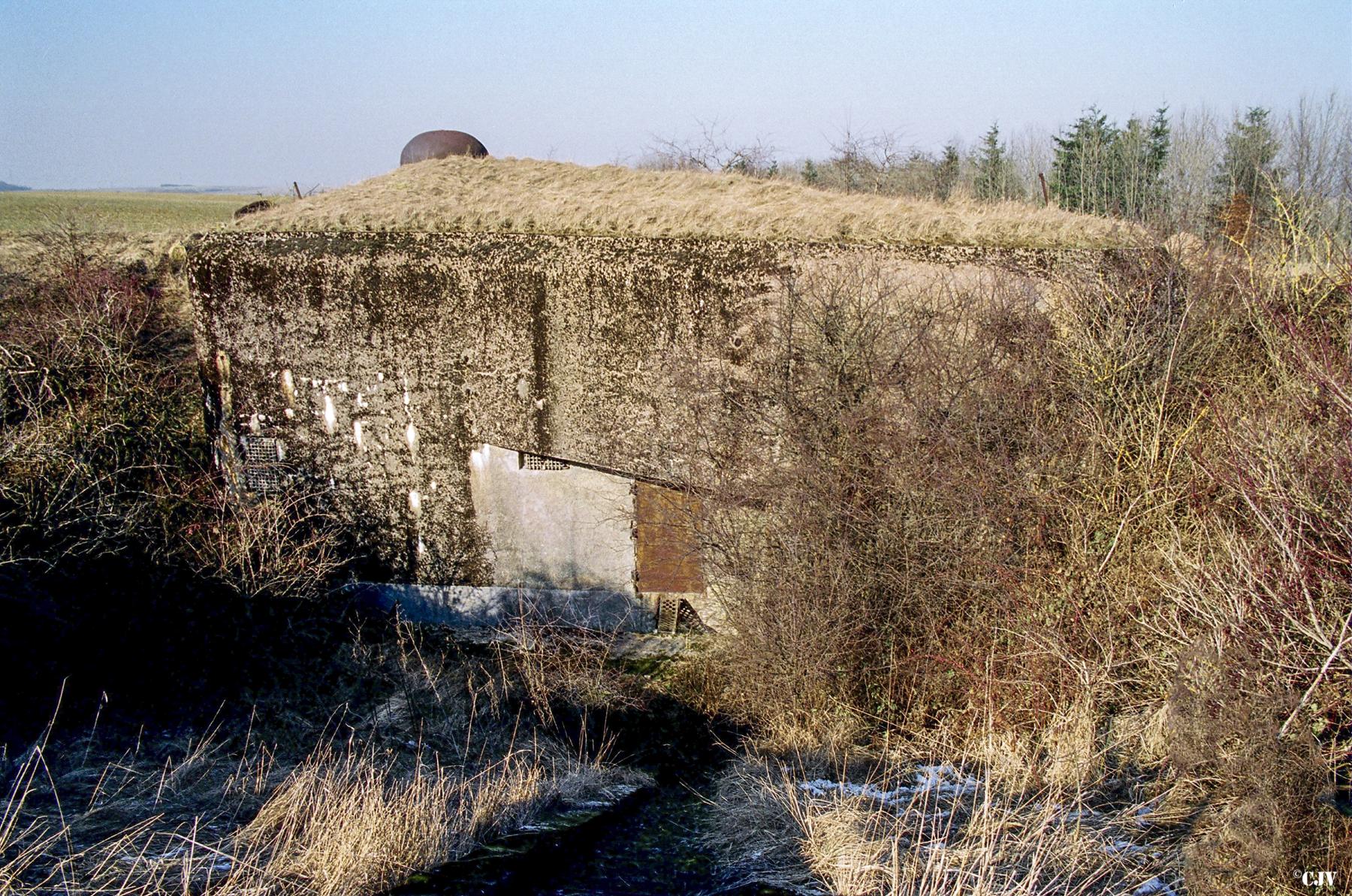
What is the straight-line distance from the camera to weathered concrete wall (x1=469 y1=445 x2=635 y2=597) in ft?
25.6

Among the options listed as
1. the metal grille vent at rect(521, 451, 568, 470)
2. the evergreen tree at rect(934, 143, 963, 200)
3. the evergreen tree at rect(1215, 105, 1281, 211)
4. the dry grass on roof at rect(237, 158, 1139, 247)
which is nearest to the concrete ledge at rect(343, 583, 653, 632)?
the metal grille vent at rect(521, 451, 568, 470)

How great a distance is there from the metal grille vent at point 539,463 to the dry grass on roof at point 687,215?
188 centimetres

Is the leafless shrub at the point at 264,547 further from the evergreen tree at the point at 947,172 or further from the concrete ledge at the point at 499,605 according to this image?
the evergreen tree at the point at 947,172

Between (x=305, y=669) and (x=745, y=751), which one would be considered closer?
(x=745, y=751)

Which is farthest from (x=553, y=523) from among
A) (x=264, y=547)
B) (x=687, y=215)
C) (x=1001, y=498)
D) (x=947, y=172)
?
(x=947, y=172)

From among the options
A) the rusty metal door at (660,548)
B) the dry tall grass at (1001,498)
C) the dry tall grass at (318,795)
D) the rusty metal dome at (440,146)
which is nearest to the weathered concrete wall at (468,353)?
the rusty metal door at (660,548)

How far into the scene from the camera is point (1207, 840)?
4.38 metres

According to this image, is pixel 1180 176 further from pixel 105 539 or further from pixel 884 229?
pixel 105 539

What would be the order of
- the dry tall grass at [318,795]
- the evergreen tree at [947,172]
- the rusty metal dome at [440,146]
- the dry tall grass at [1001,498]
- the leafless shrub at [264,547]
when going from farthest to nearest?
the evergreen tree at [947,172]
the rusty metal dome at [440,146]
the leafless shrub at [264,547]
the dry tall grass at [1001,498]
the dry tall grass at [318,795]

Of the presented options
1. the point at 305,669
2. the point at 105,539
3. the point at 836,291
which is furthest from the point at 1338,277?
the point at 105,539

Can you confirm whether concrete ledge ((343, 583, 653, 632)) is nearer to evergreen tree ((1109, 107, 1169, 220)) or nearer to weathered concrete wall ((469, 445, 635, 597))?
weathered concrete wall ((469, 445, 635, 597))

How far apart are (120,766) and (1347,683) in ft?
22.1

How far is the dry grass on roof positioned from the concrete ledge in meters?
3.03

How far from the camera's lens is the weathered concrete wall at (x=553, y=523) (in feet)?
25.6
